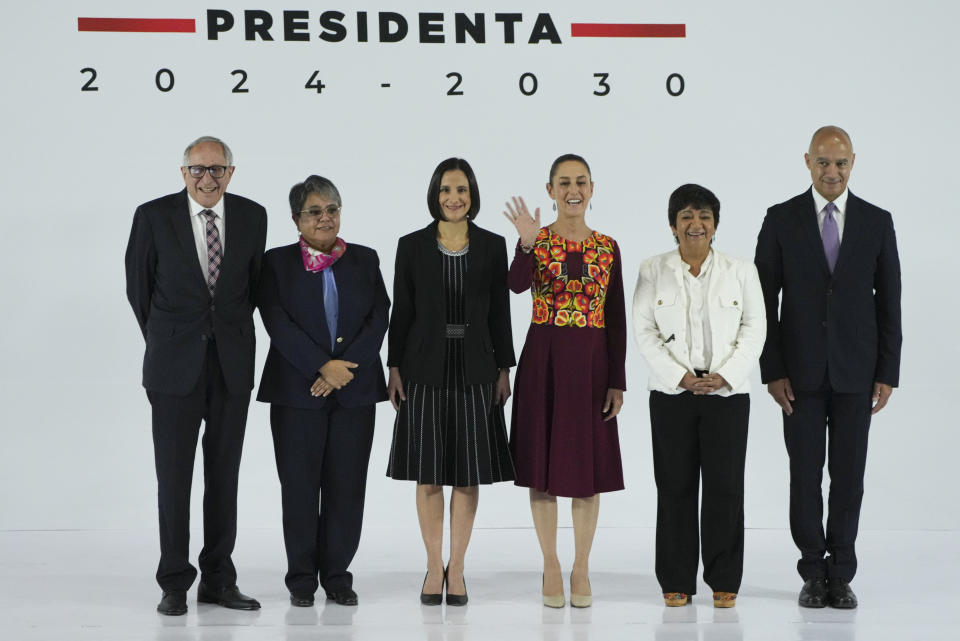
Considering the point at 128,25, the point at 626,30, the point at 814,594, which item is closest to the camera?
the point at 814,594

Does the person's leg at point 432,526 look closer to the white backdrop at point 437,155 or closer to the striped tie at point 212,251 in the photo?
the striped tie at point 212,251

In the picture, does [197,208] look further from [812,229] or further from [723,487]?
[812,229]

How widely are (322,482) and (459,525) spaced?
54 cm

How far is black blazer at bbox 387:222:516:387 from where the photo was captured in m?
4.11

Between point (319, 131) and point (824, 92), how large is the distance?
2688 mm

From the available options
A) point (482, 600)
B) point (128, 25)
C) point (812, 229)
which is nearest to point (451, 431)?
point (482, 600)

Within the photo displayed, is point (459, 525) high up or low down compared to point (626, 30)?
down

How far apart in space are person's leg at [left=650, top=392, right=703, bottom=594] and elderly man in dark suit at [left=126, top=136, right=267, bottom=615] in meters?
1.51

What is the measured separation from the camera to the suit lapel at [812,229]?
420 centimetres

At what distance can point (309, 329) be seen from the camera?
4.15m

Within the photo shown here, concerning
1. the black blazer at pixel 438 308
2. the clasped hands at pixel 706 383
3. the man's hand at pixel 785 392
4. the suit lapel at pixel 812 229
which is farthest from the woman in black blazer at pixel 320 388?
the suit lapel at pixel 812 229

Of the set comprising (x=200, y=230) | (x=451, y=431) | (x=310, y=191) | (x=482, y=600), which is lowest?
(x=482, y=600)

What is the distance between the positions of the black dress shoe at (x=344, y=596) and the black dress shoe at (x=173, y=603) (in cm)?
53

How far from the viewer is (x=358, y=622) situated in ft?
13.1
